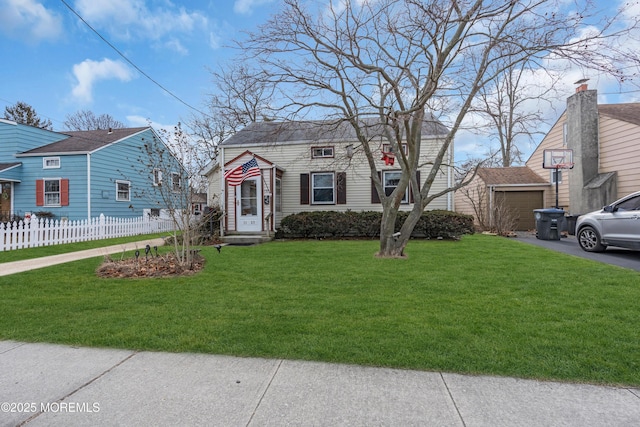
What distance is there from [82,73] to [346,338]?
15529 millimetres

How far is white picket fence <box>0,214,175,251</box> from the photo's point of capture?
9750mm

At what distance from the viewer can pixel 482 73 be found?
23.0ft

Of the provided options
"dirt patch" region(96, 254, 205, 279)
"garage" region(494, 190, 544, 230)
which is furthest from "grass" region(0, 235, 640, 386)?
"garage" region(494, 190, 544, 230)

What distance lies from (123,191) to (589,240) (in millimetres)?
19996

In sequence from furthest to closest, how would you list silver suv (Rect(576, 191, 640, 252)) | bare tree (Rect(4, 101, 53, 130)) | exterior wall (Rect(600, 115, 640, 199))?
bare tree (Rect(4, 101, 53, 130)) < exterior wall (Rect(600, 115, 640, 199)) < silver suv (Rect(576, 191, 640, 252))

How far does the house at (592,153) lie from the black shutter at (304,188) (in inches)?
330

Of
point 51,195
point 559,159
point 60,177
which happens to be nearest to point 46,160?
point 60,177

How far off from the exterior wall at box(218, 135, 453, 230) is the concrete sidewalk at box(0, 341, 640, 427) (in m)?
9.92

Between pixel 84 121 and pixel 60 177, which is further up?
pixel 84 121

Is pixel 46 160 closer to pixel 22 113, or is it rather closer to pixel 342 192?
pixel 342 192

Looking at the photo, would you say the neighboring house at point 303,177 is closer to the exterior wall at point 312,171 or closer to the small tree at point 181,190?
the exterior wall at point 312,171

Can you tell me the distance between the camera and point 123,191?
18.3 metres

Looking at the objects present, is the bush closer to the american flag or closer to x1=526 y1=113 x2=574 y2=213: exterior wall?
the american flag

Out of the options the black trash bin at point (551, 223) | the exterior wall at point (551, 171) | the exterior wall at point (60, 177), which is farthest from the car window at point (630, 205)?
the exterior wall at point (60, 177)
